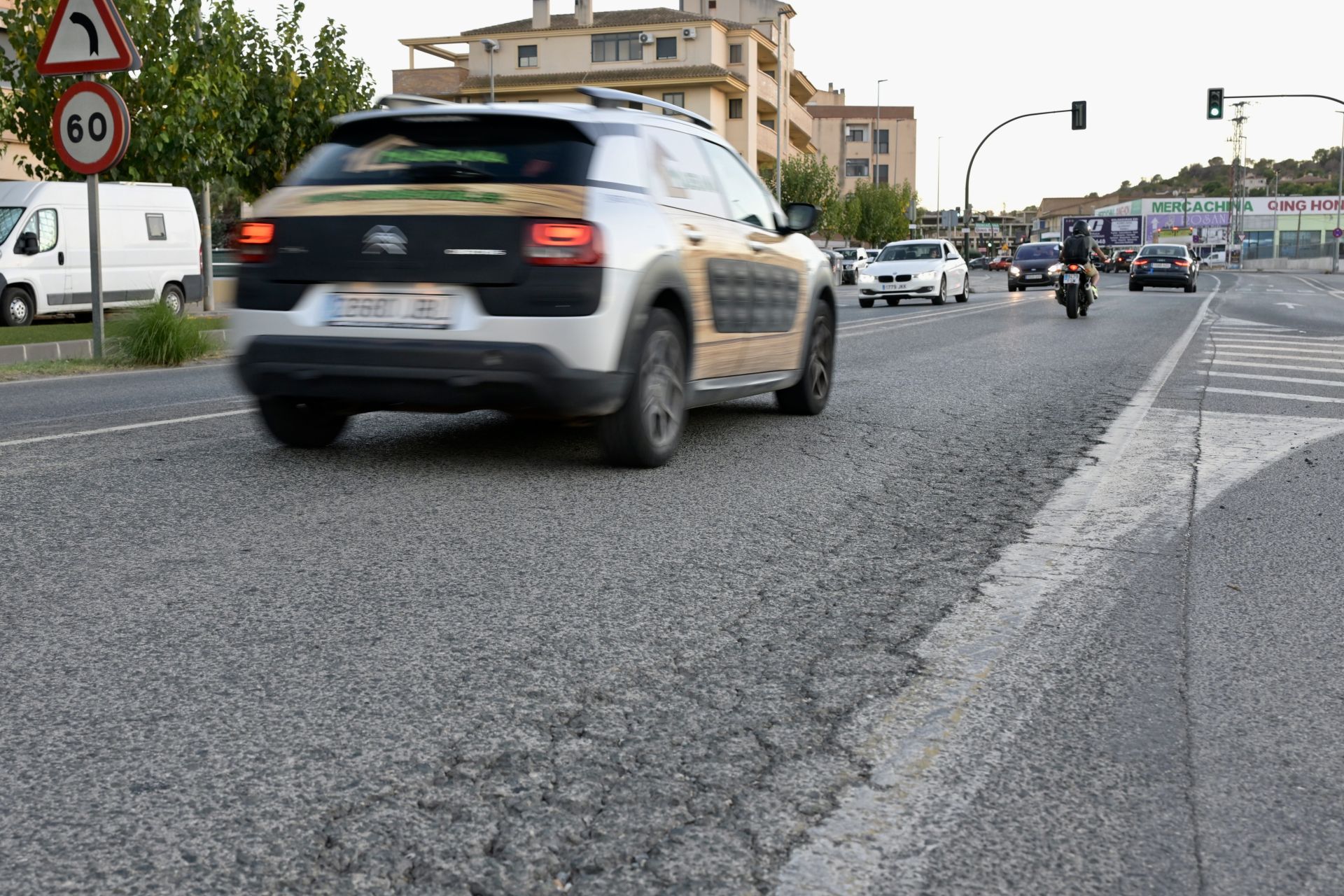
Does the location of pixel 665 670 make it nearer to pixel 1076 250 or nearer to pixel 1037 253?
pixel 1076 250

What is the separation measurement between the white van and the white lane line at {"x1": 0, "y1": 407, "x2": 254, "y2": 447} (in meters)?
13.1

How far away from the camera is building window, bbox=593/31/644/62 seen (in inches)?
2803

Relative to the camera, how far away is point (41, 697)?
331cm

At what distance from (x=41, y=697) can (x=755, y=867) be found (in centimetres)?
179

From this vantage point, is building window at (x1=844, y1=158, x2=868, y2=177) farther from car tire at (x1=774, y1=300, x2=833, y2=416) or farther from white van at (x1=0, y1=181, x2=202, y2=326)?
car tire at (x1=774, y1=300, x2=833, y2=416)

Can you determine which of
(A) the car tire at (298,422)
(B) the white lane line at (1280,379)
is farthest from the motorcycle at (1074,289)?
(A) the car tire at (298,422)

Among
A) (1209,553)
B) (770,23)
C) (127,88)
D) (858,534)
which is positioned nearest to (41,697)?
(858,534)

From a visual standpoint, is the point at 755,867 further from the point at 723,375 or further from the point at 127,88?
the point at 127,88

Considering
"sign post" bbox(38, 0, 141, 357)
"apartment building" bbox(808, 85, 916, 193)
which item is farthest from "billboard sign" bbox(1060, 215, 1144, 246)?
"sign post" bbox(38, 0, 141, 357)

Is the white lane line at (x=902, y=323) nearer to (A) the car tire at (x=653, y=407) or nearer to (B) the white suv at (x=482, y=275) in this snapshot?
(A) the car tire at (x=653, y=407)

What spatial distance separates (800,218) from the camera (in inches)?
336

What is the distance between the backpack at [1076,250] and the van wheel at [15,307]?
53.1 feet

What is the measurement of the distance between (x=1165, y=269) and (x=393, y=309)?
3762 centimetres

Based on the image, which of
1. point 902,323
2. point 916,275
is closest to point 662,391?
point 902,323
